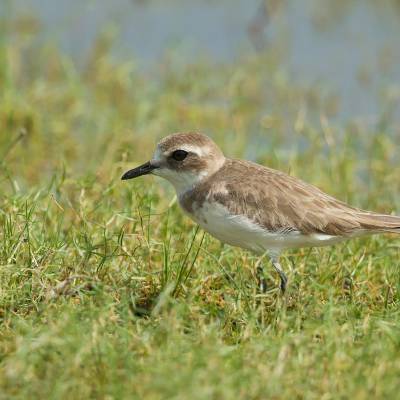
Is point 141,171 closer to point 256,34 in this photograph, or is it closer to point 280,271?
point 280,271

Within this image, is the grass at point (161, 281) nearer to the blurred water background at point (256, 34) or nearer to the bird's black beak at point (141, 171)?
the bird's black beak at point (141, 171)

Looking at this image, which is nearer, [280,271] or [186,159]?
[280,271]

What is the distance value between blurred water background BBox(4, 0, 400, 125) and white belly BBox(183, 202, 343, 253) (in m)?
5.32

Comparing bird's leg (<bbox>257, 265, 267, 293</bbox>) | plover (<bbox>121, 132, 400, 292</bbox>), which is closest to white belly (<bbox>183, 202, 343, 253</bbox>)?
plover (<bbox>121, 132, 400, 292</bbox>)

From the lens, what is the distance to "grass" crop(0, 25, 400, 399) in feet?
15.4

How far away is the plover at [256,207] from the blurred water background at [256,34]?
5.04m

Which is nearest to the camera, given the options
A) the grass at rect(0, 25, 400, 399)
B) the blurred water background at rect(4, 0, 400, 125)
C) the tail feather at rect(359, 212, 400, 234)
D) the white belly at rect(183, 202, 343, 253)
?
the grass at rect(0, 25, 400, 399)

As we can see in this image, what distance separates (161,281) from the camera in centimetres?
601

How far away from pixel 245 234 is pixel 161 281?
61 cm

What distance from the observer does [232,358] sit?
492cm

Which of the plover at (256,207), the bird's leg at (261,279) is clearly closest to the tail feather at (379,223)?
the plover at (256,207)

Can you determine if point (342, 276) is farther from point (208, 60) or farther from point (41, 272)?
point (208, 60)

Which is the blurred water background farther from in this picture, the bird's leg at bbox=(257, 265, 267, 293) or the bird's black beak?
the bird's leg at bbox=(257, 265, 267, 293)

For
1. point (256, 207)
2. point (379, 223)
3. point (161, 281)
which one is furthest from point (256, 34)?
point (161, 281)
